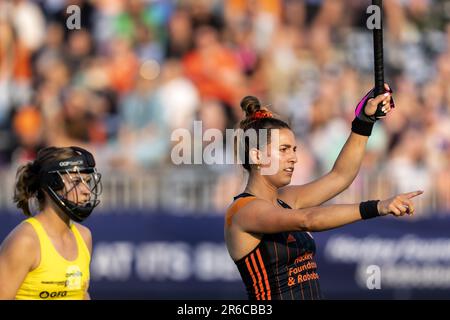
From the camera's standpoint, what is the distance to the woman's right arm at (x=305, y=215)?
523 cm

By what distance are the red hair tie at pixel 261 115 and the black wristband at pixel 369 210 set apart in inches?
40.1

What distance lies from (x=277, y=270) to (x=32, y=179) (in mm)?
1710

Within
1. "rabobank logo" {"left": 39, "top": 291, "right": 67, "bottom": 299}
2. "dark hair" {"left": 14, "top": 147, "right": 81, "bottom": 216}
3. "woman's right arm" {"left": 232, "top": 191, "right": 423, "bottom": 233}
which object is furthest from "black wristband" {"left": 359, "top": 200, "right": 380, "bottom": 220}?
"dark hair" {"left": 14, "top": 147, "right": 81, "bottom": 216}

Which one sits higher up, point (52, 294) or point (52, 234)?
point (52, 234)

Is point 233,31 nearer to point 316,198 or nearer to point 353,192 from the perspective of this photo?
point 353,192

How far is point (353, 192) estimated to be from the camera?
11.9 m

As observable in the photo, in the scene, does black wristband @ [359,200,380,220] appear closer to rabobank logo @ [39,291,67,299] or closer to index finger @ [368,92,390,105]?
index finger @ [368,92,390,105]

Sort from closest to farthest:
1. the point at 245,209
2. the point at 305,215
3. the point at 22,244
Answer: the point at 305,215, the point at 245,209, the point at 22,244

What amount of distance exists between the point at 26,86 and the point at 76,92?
673mm

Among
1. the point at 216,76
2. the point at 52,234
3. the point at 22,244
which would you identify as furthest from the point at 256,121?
the point at 216,76

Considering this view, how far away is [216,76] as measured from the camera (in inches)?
533

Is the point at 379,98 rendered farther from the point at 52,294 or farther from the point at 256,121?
the point at 52,294
